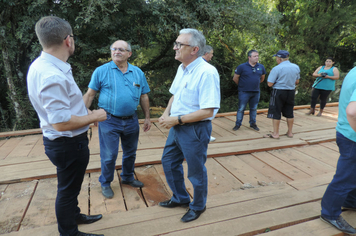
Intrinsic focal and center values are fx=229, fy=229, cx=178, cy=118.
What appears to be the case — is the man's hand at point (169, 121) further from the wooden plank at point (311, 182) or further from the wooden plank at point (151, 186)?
the wooden plank at point (311, 182)

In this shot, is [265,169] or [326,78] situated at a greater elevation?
[326,78]

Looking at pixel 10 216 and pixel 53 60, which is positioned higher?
pixel 53 60

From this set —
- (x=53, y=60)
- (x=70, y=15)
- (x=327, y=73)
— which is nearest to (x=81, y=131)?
(x=53, y=60)

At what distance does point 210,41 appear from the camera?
26.5 feet

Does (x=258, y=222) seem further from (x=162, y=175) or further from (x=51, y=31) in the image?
(x=51, y=31)

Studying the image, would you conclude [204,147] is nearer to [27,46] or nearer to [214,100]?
[214,100]

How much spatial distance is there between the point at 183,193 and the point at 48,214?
4.43 ft

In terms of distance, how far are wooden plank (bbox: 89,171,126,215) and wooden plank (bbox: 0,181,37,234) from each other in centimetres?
65

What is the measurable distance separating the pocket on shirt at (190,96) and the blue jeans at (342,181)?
128cm

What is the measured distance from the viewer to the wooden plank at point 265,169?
9.98 ft

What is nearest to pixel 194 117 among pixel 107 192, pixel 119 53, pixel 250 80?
pixel 119 53

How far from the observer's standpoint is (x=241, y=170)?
10.7 ft

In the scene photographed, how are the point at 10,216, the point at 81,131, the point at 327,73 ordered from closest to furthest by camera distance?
1. the point at 81,131
2. the point at 10,216
3. the point at 327,73

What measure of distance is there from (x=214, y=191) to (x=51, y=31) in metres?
2.27
